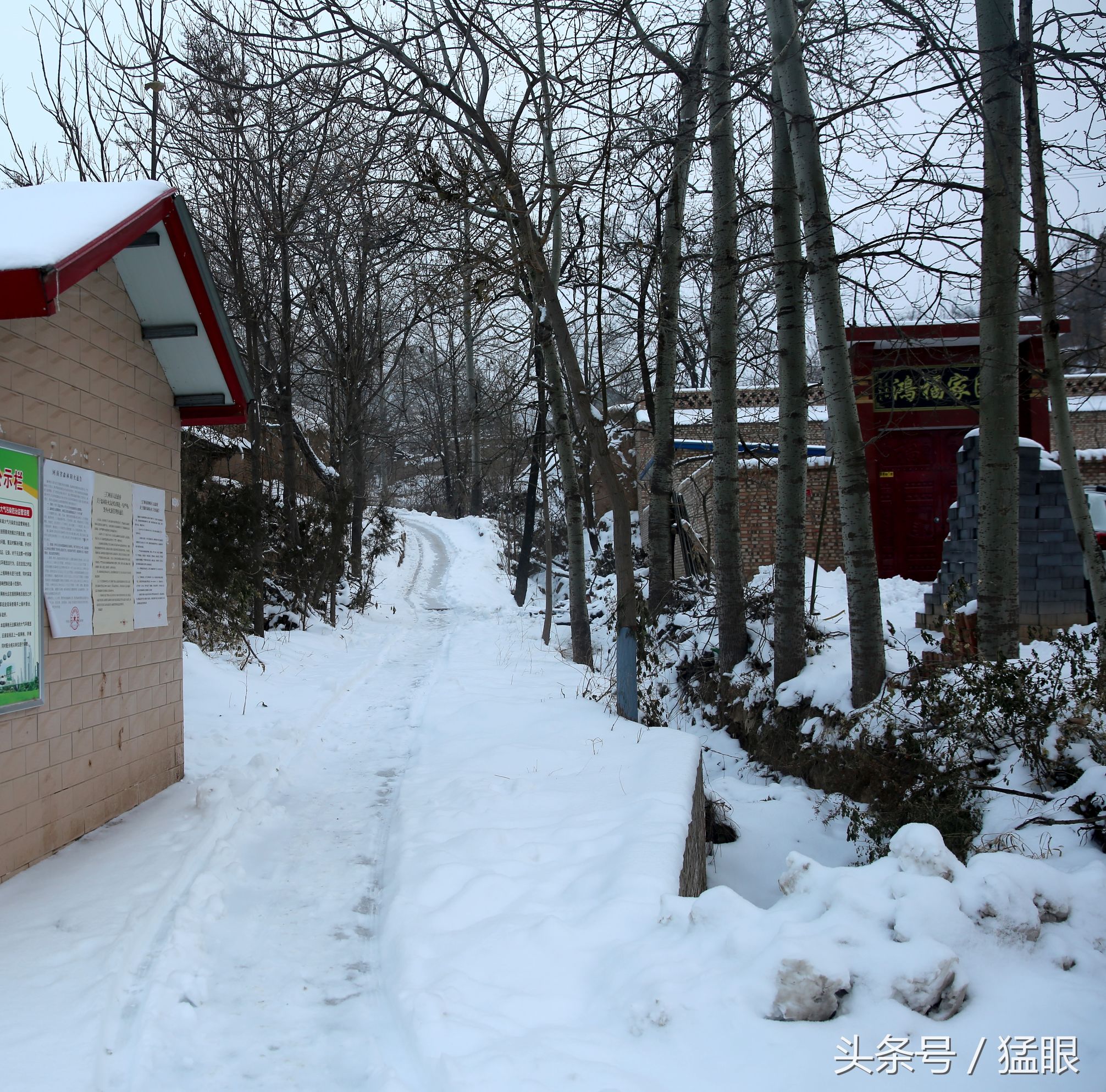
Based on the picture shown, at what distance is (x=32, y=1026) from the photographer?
9.83 ft

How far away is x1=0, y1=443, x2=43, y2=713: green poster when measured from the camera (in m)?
4.13

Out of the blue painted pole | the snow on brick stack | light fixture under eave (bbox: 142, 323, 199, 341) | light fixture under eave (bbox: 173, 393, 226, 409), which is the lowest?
the blue painted pole

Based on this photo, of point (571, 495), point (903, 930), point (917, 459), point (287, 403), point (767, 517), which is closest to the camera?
point (903, 930)

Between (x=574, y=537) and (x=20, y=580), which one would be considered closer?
(x=20, y=580)

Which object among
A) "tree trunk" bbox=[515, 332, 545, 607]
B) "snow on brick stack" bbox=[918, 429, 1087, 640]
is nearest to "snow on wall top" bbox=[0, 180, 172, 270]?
"tree trunk" bbox=[515, 332, 545, 607]

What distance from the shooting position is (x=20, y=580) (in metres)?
4.27

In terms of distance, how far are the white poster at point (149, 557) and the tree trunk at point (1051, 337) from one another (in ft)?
22.3

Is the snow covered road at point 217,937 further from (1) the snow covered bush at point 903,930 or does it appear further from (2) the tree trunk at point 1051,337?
(2) the tree trunk at point 1051,337

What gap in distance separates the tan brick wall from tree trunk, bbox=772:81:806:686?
566 cm

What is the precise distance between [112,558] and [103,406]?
3.15ft

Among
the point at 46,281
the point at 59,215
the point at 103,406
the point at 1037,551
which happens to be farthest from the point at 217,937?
the point at 1037,551

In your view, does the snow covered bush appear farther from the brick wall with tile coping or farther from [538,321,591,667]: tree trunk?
the brick wall with tile coping

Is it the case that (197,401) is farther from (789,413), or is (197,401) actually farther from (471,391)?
(471,391)

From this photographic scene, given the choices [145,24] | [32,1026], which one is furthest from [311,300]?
[32,1026]
